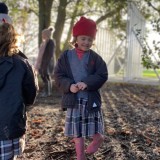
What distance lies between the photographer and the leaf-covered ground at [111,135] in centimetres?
426

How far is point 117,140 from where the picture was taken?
4879 millimetres

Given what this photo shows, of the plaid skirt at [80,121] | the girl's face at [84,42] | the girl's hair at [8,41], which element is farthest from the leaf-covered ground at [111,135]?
the girl's hair at [8,41]

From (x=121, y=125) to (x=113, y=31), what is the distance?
11728mm

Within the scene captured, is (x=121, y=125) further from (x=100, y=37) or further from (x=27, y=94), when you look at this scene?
(x=100, y=37)

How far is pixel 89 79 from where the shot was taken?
3.73 meters

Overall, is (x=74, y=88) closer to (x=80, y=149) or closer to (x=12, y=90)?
(x=80, y=149)

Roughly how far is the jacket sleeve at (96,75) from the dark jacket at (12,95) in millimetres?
888

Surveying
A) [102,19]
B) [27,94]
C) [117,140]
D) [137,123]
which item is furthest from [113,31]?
[27,94]

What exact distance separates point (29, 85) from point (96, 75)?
0.96m

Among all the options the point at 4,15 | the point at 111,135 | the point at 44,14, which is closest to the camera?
the point at 4,15

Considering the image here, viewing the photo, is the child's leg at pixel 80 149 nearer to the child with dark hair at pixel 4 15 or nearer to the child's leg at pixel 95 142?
the child's leg at pixel 95 142

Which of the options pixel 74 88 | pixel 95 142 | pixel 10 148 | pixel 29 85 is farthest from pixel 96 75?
pixel 10 148

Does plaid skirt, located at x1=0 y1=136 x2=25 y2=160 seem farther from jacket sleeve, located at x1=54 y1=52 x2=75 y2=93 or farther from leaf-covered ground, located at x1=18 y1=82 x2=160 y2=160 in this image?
leaf-covered ground, located at x1=18 y1=82 x2=160 y2=160

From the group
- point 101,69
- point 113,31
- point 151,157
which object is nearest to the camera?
point 101,69
